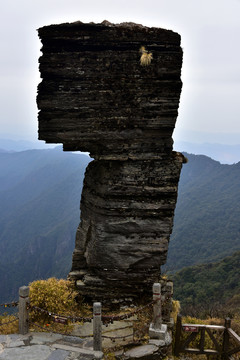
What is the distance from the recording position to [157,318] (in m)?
11.2

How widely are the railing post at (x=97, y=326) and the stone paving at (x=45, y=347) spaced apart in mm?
176

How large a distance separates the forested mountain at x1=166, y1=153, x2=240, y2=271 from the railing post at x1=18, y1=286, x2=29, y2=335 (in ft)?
183

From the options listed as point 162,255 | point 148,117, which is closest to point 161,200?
point 162,255

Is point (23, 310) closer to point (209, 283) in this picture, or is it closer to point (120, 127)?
point (120, 127)

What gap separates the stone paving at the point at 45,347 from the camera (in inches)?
394

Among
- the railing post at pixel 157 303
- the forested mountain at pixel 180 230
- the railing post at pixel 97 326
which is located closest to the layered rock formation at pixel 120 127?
the railing post at pixel 157 303

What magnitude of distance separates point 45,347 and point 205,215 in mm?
100592

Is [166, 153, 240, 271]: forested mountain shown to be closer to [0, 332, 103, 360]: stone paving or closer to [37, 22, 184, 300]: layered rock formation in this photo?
[37, 22, 184, 300]: layered rock formation

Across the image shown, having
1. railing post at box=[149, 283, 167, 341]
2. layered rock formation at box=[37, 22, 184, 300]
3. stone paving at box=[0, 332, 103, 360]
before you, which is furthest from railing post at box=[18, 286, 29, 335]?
railing post at box=[149, 283, 167, 341]

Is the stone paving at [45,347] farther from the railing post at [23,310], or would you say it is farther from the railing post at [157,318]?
the railing post at [157,318]

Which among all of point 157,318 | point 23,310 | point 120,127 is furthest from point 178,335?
point 120,127

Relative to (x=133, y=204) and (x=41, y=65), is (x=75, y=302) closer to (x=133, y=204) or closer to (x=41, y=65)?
(x=133, y=204)

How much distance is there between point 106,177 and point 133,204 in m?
1.31

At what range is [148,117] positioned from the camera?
1234cm
